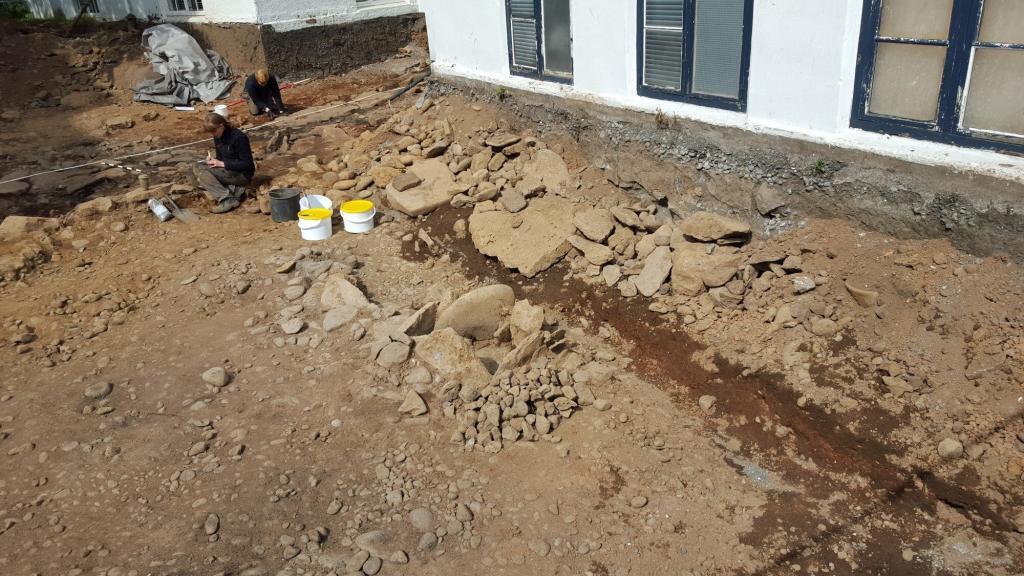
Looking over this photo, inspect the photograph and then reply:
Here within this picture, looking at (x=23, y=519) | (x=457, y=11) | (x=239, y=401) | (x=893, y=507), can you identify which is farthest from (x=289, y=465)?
(x=457, y=11)

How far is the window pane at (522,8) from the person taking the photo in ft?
27.5

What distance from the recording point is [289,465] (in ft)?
15.6

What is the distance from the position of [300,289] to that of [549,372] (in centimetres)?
278

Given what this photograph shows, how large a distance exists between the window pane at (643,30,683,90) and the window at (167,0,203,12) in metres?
11.3

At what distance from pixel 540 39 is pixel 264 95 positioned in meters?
6.25

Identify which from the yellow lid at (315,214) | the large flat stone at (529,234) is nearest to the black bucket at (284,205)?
the yellow lid at (315,214)

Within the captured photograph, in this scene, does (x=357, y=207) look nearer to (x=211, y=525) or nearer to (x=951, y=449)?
(x=211, y=525)

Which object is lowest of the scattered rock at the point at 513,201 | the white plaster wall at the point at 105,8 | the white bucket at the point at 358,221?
the white bucket at the point at 358,221

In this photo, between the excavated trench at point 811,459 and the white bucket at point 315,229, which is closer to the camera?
the excavated trench at point 811,459

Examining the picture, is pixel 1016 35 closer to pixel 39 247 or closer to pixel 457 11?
pixel 457 11

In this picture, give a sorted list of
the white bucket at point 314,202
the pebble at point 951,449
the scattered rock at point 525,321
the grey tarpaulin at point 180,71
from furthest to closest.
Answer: the grey tarpaulin at point 180,71 → the white bucket at point 314,202 → the scattered rock at point 525,321 → the pebble at point 951,449

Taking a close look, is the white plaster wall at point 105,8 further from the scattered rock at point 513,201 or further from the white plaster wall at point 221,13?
the scattered rock at point 513,201

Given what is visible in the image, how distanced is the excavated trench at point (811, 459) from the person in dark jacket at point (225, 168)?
4.96m

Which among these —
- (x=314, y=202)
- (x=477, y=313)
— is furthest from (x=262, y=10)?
(x=477, y=313)
